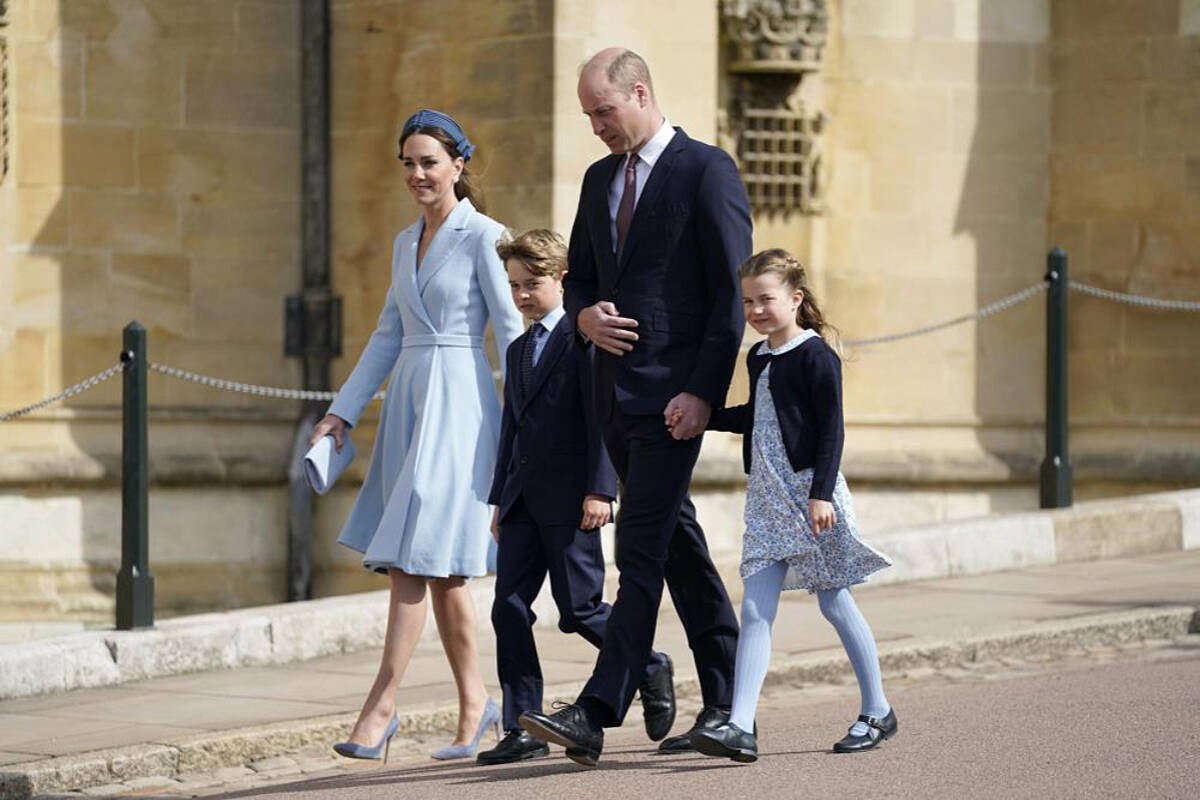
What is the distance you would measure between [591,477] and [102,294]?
20.9 ft

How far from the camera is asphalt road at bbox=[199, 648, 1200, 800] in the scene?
20.0ft

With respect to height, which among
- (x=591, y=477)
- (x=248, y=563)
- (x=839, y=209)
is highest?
(x=839, y=209)

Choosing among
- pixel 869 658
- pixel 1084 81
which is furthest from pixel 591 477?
pixel 1084 81

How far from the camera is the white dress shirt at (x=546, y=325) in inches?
265

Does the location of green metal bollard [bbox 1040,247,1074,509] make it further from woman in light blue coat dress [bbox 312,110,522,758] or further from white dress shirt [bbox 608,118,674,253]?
white dress shirt [bbox 608,118,674,253]

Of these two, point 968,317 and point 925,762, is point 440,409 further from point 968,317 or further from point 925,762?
point 968,317

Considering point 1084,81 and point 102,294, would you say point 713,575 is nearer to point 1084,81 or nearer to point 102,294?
point 102,294

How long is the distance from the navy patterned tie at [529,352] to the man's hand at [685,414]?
0.59 meters

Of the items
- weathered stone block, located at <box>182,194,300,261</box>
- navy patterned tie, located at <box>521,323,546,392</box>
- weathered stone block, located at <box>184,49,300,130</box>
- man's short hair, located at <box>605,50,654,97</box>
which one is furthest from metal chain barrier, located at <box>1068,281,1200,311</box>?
man's short hair, located at <box>605,50,654,97</box>

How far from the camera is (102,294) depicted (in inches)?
485

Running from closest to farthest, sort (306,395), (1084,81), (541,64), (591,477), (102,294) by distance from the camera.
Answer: (591,477) < (306,395) < (541,64) < (102,294) < (1084,81)

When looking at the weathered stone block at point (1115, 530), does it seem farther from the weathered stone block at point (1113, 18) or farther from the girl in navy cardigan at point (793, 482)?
the girl in navy cardigan at point (793, 482)

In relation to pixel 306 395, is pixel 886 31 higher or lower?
higher

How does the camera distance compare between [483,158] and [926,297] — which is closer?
[483,158]
